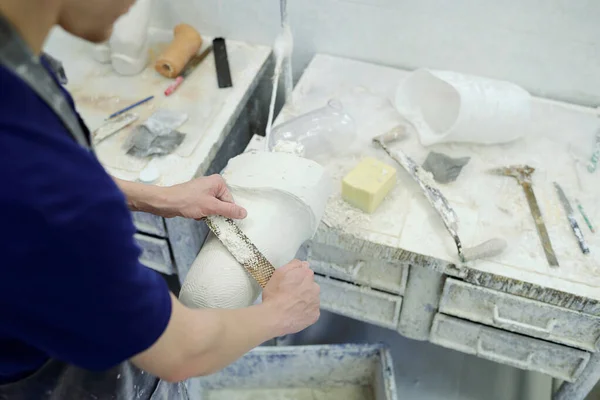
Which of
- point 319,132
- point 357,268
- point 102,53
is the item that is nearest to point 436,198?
point 357,268

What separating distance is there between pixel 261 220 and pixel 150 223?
1.50 ft

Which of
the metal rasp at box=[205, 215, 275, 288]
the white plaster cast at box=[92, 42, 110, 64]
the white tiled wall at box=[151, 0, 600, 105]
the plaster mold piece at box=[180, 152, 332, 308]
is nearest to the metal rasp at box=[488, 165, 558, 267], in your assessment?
the white tiled wall at box=[151, 0, 600, 105]

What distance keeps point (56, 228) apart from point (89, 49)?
1.26m

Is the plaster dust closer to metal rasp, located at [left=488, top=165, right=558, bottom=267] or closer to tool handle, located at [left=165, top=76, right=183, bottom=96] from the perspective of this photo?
metal rasp, located at [left=488, top=165, right=558, bottom=267]

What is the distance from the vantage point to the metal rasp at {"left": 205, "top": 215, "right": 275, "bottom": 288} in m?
0.88

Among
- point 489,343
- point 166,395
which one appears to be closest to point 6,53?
point 166,395

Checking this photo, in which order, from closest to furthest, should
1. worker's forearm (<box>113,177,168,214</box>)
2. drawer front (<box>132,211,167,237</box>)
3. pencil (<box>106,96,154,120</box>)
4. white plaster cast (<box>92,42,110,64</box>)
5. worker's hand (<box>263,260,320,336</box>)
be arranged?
1. worker's hand (<box>263,260,320,336</box>)
2. worker's forearm (<box>113,177,168,214</box>)
3. drawer front (<box>132,211,167,237</box>)
4. pencil (<box>106,96,154,120</box>)
5. white plaster cast (<box>92,42,110,64</box>)

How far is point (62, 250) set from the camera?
19.8 inches

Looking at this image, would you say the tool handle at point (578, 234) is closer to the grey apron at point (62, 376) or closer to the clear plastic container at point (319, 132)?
the clear plastic container at point (319, 132)

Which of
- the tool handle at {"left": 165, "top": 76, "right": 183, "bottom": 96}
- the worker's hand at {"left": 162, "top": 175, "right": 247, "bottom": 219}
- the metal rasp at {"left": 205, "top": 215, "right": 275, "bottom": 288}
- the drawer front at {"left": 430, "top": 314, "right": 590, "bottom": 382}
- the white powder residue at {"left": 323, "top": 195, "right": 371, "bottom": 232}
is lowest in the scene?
the drawer front at {"left": 430, "top": 314, "right": 590, "bottom": 382}

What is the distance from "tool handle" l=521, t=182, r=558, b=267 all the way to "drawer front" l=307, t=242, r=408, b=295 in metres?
0.29

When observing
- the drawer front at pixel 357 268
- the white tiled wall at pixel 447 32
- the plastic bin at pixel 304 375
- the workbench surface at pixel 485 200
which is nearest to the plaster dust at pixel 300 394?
the plastic bin at pixel 304 375

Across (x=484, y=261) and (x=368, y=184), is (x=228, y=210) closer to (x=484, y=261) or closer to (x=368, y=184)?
(x=368, y=184)

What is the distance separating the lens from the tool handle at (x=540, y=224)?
1.07 m
